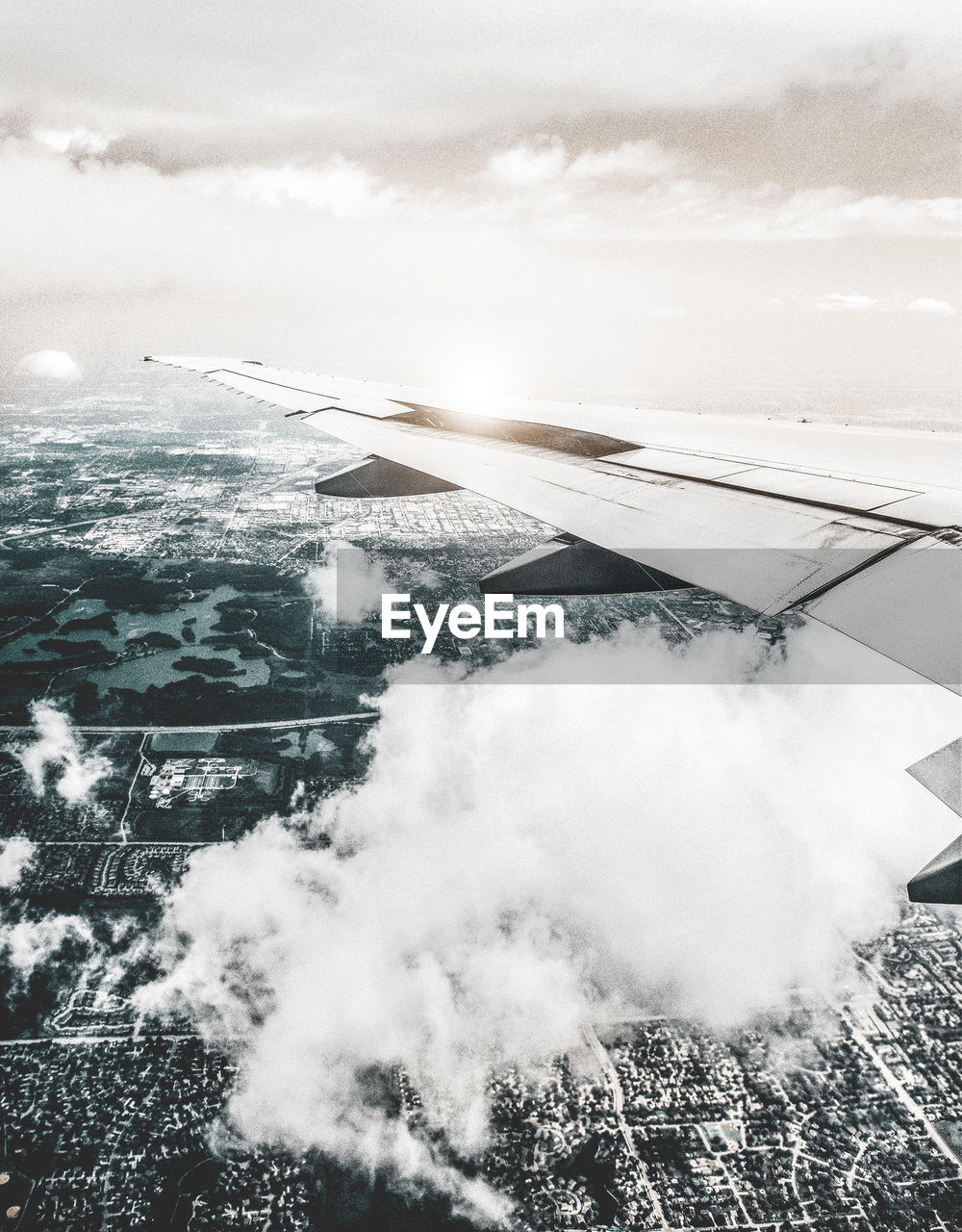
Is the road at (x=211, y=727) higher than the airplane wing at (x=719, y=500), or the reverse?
the airplane wing at (x=719, y=500)

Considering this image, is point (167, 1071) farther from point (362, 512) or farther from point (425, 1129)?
point (362, 512)

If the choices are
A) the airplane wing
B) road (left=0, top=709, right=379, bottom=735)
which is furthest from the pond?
the airplane wing

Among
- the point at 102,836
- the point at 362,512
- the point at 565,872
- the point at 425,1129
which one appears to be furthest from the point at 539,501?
the point at 362,512

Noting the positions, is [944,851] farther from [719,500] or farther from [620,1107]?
[620,1107]

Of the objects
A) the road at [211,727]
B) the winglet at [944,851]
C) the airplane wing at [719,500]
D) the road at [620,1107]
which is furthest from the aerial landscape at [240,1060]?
the winglet at [944,851]

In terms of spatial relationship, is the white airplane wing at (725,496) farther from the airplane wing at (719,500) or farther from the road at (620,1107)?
the road at (620,1107)
